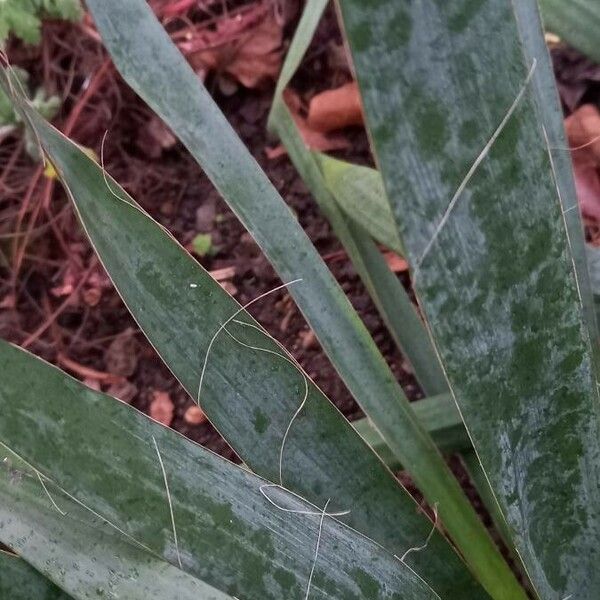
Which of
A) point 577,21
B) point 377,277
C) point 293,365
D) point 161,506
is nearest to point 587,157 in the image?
point 577,21

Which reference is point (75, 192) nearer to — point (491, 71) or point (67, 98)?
point (491, 71)

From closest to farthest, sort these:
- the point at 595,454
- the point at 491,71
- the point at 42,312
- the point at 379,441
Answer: the point at 491,71
the point at 595,454
the point at 379,441
the point at 42,312

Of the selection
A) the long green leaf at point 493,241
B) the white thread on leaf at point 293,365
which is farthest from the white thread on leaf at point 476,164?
the white thread on leaf at point 293,365

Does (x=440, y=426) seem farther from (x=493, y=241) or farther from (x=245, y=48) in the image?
(x=245, y=48)

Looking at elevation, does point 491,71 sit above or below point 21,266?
above

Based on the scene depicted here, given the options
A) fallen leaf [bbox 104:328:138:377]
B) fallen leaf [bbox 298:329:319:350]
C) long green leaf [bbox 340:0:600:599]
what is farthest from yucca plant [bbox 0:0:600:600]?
fallen leaf [bbox 104:328:138:377]

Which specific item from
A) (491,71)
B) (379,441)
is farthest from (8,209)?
(491,71)
